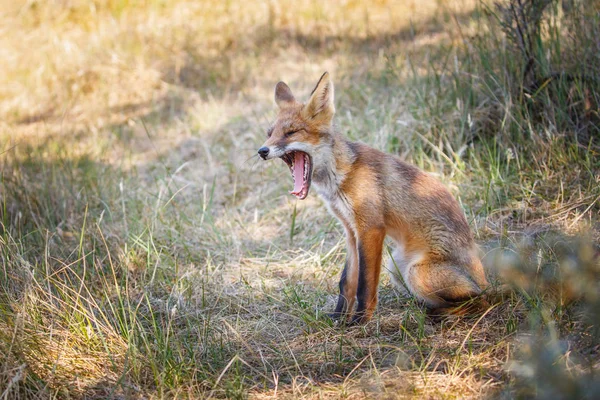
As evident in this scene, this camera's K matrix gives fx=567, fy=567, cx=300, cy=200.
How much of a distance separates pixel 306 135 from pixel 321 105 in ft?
0.94

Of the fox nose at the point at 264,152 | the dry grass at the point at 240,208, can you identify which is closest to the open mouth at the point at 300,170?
the fox nose at the point at 264,152

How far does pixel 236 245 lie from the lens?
574 centimetres

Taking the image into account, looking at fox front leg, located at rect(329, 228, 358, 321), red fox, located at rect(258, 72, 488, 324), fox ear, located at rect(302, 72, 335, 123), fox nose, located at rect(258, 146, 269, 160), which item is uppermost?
fox ear, located at rect(302, 72, 335, 123)

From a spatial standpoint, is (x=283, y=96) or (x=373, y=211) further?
(x=283, y=96)

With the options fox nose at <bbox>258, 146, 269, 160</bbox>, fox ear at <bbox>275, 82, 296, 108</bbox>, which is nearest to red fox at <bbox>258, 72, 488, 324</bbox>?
fox nose at <bbox>258, 146, 269, 160</bbox>

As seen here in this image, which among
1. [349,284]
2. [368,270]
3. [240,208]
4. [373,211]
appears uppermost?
[373,211]

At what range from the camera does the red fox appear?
13.1 ft

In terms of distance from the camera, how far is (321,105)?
14.3 ft

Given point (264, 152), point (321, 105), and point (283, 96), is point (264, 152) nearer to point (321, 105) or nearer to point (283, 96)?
point (321, 105)

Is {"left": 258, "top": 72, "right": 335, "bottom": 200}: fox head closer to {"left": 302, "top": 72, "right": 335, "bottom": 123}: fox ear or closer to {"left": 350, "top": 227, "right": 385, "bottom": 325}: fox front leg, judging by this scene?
{"left": 302, "top": 72, "right": 335, "bottom": 123}: fox ear

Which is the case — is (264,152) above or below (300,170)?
above

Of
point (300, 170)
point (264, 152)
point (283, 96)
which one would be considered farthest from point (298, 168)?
point (283, 96)

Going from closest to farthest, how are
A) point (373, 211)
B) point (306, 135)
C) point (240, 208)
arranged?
1. point (373, 211)
2. point (306, 135)
3. point (240, 208)

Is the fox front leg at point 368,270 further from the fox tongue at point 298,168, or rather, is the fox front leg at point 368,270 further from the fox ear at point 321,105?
the fox ear at point 321,105
